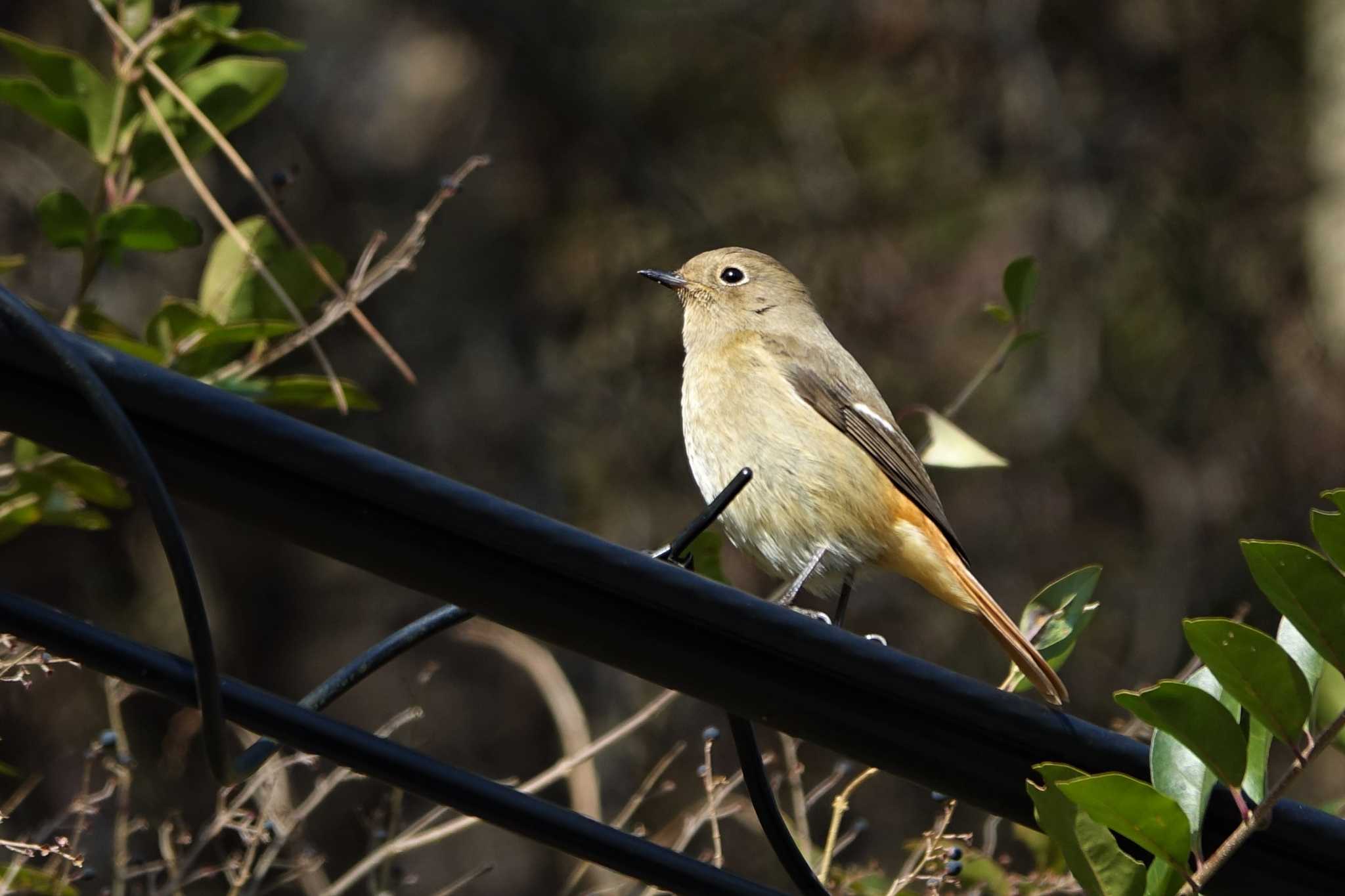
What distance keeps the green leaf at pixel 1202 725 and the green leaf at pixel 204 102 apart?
217cm

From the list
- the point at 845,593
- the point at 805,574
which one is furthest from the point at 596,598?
the point at 845,593

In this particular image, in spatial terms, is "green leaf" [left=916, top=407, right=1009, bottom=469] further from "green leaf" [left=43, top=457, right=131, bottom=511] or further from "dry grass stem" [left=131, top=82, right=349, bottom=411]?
"green leaf" [left=43, top=457, right=131, bottom=511]

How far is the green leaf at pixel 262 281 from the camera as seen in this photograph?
347 cm

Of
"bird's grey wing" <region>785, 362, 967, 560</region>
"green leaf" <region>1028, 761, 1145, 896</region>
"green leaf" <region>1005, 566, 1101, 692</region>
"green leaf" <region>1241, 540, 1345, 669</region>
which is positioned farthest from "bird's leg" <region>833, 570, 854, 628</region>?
"green leaf" <region>1241, 540, 1345, 669</region>

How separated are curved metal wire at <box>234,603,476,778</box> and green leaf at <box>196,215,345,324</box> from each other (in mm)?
1582

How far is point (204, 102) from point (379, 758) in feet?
6.56

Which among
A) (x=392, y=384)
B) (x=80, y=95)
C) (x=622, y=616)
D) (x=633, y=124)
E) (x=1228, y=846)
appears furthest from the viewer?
(x=633, y=124)

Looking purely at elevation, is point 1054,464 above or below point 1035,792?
below

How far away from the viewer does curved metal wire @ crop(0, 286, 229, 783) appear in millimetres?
1567

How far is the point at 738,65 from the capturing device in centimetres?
884

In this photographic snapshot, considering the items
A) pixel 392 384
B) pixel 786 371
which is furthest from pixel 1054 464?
pixel 786 371

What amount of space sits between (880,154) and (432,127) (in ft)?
8.18

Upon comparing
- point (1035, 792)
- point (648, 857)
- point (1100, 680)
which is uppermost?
point (1035, 792)

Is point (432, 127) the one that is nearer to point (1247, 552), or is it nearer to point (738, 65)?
point (738, 65)
